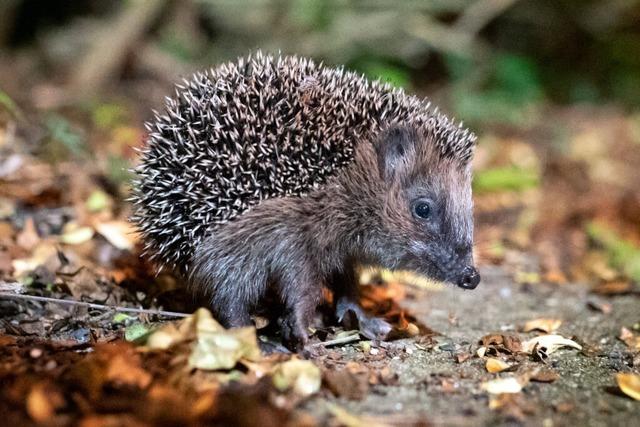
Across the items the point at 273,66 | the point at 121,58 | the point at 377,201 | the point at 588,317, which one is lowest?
the point at 588,317

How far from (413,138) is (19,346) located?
3.09 meters

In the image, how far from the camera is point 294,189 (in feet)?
18.0

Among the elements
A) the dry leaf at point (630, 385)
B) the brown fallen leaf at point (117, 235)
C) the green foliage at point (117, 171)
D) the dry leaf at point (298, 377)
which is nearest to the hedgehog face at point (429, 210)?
the dry leaf at point (630, 385)

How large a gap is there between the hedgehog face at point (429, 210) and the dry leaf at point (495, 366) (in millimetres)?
788

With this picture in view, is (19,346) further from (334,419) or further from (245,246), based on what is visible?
(334,419)

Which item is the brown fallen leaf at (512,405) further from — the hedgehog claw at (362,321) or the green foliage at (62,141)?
the green foliage at (62,141)

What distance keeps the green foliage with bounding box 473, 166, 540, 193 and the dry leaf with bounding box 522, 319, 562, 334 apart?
439cm

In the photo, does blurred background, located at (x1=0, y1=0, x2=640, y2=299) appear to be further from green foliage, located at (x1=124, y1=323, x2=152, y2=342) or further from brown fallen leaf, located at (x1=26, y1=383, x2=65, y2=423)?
brown fallen leaf, located at (x1=26, y1=383, x2=65, y2=423)

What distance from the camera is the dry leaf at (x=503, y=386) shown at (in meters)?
4.62

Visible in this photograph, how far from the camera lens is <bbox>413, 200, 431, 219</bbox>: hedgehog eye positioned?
575cm

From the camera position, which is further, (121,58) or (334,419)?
(121,58)

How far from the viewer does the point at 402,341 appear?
224 inches

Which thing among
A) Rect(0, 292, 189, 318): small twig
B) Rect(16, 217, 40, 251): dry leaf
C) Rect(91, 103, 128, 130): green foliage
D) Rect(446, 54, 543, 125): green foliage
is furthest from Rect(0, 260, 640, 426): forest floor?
Rect(446, 54, 543, 125): green foliage

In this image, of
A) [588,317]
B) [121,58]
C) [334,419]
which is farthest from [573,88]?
[334,419]
